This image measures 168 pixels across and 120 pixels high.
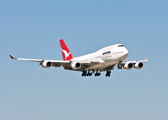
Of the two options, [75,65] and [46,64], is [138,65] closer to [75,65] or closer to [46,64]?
[75,65]

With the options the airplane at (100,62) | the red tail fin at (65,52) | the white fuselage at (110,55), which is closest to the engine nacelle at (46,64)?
the airplane at (100,62)

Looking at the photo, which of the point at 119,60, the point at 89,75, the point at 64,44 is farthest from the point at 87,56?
the point at 64,44

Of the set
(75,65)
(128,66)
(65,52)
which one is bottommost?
(128,66)

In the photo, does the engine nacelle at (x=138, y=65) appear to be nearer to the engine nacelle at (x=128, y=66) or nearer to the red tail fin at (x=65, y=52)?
the engine nacelle at (x=128, y=66)

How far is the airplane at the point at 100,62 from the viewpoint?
72.8 metres

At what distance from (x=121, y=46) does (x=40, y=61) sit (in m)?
17.4

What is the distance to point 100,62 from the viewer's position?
2950 inches

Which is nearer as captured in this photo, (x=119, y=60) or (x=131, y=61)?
(x=119, y=60)

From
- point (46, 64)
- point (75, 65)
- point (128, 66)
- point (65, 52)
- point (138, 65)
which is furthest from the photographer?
point (65, 52)

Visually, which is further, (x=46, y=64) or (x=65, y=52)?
(x=65, y=52)

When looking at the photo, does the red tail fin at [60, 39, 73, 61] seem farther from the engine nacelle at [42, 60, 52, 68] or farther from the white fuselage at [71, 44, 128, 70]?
the engine nacelle at [42, 60, 52, 68]

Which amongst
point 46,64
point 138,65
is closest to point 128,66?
point 138,65

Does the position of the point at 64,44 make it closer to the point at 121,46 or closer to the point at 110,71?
the point at 110,71

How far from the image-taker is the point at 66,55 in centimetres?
9250
